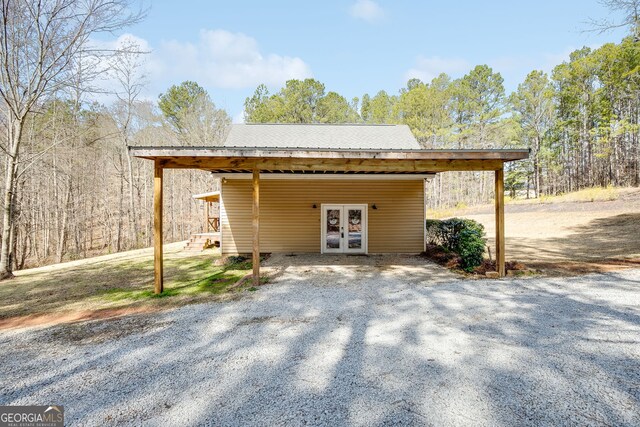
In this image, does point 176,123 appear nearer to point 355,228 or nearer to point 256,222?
point 355,228

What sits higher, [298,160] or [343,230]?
[298,160]

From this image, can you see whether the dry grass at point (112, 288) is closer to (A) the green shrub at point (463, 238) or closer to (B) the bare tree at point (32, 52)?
(B) the bare tree at point (32, 52)

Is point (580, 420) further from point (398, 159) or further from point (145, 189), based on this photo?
point (145, 189)

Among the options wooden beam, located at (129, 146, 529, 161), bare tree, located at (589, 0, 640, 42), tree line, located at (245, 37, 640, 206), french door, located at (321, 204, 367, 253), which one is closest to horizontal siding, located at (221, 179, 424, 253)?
french door, located at (321, 204, 367, 253)

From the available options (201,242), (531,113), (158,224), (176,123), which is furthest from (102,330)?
(531,113)

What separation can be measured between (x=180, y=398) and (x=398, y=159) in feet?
18.0

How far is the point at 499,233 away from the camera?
22.2 ft

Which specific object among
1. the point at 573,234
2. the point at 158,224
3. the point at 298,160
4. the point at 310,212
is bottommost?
the point at 573,234

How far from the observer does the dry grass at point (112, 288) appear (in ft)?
18.3

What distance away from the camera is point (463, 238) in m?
8.01

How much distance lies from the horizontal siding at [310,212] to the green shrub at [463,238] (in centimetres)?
78

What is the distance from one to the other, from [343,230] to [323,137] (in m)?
4.16

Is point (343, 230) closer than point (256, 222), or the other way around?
point (256, 222)

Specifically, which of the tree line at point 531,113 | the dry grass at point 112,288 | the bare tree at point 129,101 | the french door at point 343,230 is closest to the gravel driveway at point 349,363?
the dry grass at point 112,288
